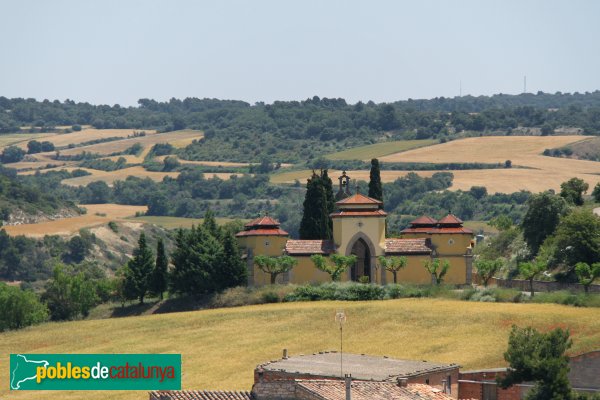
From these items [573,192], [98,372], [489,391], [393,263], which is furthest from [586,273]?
[98,372]

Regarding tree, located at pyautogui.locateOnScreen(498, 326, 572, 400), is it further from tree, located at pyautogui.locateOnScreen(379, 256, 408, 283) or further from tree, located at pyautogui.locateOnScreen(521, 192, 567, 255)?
tree, located at pyautogui.locateOnScreen(521, 192, 567, 255)

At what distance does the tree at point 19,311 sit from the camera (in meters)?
115

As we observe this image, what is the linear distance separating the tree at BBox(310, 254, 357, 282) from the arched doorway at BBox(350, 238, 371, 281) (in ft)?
6.53

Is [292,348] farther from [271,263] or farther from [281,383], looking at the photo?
[281,383]

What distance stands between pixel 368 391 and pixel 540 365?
30.9 ft

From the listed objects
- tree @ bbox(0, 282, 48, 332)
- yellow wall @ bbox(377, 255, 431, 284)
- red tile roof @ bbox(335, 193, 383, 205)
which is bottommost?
tree @ bbox(0, 282, 48, 332)

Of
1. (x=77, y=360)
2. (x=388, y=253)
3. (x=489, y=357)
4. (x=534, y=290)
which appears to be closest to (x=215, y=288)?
(x=388, y=253)

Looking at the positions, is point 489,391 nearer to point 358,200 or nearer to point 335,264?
point 335,264

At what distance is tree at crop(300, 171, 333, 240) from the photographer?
115938 mm

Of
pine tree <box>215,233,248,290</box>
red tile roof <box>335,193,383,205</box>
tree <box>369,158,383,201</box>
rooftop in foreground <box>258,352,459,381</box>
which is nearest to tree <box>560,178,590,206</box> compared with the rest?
tree <box>369,158,383,201</box>

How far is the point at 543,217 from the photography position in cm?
12012

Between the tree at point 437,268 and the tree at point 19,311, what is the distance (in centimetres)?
2858

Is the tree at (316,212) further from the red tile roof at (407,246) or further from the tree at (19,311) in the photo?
the tree at (19,311)

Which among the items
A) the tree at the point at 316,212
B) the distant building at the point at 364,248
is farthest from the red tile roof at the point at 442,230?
the tree at the point at 316,212
